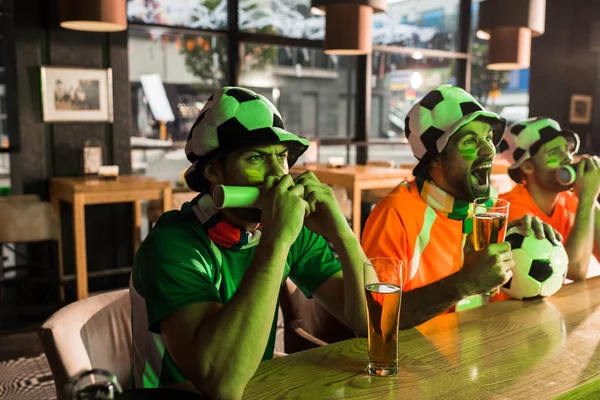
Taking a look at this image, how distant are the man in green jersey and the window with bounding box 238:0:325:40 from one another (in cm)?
453

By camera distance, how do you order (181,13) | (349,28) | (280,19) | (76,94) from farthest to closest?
(280,19) → (181,13) → (76,94) → (349,28)

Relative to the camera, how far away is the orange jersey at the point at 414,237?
181 centimetres

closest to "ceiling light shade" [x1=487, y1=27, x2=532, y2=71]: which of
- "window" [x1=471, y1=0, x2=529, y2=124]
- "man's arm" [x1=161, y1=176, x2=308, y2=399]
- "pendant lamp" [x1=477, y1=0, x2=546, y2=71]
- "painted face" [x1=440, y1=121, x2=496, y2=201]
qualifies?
"pendant lamp" [x1=477, y1=0, x2=546, y2=71]

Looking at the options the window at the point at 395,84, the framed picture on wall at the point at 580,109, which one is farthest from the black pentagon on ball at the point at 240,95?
the framed picture on wall at the point at 580,109

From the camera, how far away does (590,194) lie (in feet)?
6.95

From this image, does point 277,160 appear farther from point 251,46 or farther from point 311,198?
point 251,46

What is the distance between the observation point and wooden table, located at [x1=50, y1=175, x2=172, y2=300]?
4.07 meters

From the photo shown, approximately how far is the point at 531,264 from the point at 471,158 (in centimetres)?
36

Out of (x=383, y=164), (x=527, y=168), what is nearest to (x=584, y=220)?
(x=527, y=168)

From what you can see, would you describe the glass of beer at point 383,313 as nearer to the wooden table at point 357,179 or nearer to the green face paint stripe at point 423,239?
the green face paint stripe at point 423,239

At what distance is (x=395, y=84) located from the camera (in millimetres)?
7086

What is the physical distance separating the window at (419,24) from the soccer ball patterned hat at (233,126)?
221 inches

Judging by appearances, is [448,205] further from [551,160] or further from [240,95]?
[240,95]

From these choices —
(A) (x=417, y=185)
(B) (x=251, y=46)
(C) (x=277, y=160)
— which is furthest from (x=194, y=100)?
(C) (x=277, y=160)
